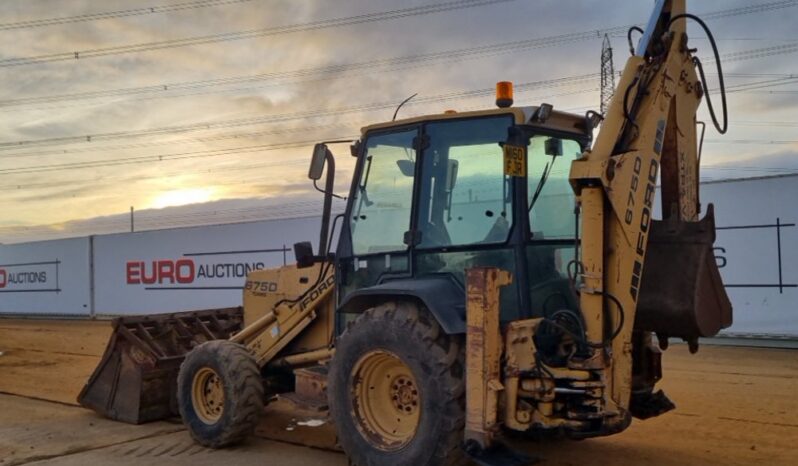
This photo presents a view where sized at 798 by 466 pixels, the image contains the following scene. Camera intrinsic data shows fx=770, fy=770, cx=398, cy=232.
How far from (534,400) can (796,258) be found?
32.3ft

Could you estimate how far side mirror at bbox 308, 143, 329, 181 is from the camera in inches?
245

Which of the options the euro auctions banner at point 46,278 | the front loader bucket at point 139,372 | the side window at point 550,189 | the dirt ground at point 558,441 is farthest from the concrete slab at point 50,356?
the side window at point 550,189

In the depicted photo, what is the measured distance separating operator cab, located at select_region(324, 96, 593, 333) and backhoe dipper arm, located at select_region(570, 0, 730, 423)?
402 millimetres

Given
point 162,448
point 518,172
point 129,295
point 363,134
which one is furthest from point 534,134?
point 129,295

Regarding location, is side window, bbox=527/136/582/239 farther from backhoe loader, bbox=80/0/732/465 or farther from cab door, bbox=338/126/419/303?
cab door, bbox=338/126/419/303

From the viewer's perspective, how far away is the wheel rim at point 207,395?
7035 mm

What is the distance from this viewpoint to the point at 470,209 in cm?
549

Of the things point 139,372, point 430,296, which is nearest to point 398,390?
point 430,296

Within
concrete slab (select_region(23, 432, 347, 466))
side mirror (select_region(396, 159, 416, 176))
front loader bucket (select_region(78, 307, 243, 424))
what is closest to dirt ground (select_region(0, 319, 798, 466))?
concrete slab (select_region(23, 432, 347, 466))

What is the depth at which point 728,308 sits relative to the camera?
532cm

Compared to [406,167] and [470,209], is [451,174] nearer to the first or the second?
[470,209]

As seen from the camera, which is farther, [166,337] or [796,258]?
[796,258]

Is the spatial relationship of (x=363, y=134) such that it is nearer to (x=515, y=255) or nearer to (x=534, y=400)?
(x=515, y=255)

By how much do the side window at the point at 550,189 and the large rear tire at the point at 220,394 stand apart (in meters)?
2.95
